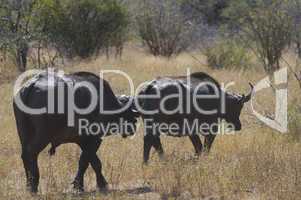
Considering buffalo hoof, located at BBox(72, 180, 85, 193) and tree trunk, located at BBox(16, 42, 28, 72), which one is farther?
tree trunk, located at BBox(16, 42, 28, 72)

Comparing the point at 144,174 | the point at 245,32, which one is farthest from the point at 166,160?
the point at 245,32

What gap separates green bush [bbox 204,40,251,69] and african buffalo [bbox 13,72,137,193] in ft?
47.1

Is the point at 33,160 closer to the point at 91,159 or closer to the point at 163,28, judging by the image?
the point at 91,159

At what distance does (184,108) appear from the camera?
28.8 feet

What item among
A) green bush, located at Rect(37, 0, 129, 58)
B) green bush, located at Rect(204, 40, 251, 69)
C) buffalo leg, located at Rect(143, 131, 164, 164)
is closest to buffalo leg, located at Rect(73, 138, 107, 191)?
buffalo leg, located at Rect(143, 131, 164, 164)

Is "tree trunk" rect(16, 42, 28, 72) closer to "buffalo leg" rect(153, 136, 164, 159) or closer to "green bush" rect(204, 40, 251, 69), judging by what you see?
"green bush" rect(204, 40, 251, 69)

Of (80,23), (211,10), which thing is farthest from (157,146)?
(211,10)

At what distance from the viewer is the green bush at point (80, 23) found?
22.7 metres

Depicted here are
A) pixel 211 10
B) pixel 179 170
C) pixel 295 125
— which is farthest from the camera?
pixel 211 10

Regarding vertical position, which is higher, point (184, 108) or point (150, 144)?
point (184, 108)

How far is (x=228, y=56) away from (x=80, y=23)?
5704 millimetres

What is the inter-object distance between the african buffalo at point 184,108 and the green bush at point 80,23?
14.3 meters

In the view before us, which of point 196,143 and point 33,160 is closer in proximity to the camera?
point 33,160

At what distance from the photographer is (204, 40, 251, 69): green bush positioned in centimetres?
2177
